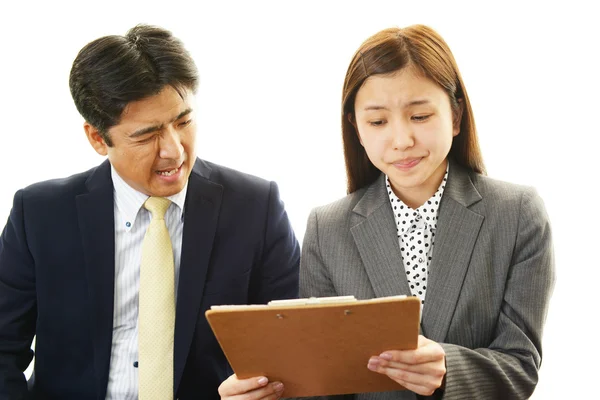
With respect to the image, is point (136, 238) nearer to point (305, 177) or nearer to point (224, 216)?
point (224, 216)

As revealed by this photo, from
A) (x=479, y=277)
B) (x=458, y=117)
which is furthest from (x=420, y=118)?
(x=479, y=277)

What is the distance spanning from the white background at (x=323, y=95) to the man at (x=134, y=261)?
41cm

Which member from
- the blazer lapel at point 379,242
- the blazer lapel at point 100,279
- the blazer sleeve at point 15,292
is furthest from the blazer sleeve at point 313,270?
the blazer sleeve at point 15,292

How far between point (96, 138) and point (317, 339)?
0.97 metres

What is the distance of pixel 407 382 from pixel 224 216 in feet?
2.74

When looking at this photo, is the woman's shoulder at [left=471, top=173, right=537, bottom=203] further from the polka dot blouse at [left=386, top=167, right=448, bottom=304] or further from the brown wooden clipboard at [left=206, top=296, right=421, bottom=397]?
the brown wooden clipboard at [left=206, top=296, right=421, bottom=397]

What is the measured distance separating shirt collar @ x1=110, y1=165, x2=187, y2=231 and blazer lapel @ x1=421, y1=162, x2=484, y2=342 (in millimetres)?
772

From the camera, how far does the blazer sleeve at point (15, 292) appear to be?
2336 millimetres

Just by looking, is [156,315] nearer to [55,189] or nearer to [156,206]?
[156,206]

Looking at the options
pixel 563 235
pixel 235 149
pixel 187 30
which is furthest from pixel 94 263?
pixel 563 235

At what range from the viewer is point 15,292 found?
235 centimetres

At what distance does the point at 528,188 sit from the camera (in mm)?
2061

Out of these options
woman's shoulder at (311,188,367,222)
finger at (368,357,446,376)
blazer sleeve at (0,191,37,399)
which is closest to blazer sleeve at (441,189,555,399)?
finger at (368,357,446,376)

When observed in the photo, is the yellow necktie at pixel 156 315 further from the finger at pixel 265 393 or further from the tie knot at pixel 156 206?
the finger at pixel 265 393
